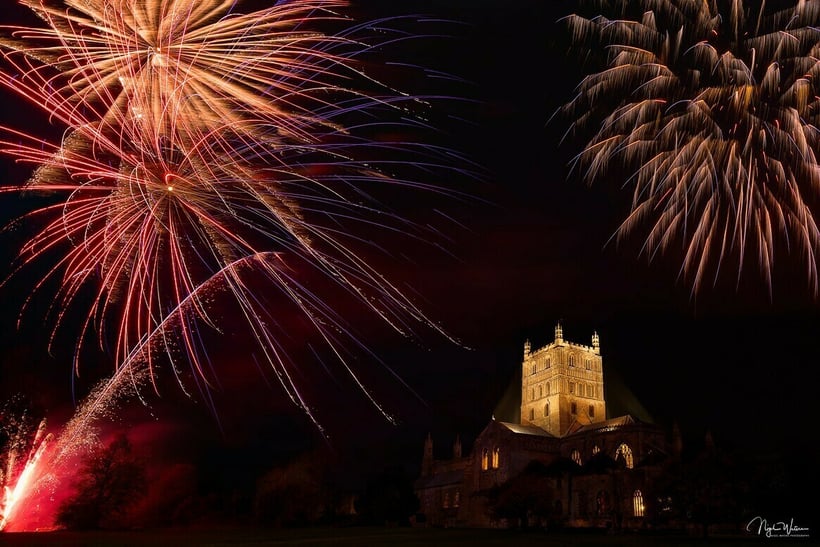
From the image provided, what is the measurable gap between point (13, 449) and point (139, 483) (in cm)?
1670

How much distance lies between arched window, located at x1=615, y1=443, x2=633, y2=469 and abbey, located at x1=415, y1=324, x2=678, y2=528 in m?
0.11

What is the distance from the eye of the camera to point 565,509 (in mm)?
72375

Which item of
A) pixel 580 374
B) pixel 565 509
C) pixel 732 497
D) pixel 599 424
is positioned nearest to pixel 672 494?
pixel 732 497

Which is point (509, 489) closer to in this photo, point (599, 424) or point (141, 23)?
point (599, 424)

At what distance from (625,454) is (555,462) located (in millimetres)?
7559

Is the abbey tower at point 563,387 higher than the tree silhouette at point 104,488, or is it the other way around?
the abbey tower at point 563,387

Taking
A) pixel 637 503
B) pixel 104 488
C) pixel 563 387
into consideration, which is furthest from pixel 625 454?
pixel 104 488

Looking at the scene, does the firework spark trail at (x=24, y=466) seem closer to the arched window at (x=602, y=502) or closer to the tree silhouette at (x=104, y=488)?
the tree silhouette at (x=104, y=488)
